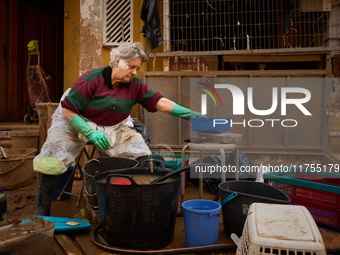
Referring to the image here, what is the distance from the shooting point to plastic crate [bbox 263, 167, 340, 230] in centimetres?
284

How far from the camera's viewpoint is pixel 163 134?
6.22 m

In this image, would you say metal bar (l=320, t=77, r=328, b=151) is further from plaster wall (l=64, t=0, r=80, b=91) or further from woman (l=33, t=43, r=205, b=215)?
plaster wall (l=64, t=0, r=80, b=91)

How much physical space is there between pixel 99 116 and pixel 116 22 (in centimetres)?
401

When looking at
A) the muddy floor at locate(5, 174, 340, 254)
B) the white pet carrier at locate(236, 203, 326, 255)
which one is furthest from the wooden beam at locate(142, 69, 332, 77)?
the white pet carrier at locate(236, 203, 326, 255)

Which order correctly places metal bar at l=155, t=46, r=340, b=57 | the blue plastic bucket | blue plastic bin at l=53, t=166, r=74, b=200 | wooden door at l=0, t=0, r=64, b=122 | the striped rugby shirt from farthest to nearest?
wooden door at l=0, t=0, r=64, b=122, metal bar at l=155, t=46, r=340, b=57, blue plastic bin at l=53, t=166, r=74, b=200, the striped rugby shirt, the blue plastic bucket

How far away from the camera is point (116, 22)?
6645 mm

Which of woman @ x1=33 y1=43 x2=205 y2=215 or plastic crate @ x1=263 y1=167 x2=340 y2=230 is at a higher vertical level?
woman @ x1=33 y1=43 x2=205 y2=215

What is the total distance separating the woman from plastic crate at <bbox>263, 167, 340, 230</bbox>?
1.18 metres

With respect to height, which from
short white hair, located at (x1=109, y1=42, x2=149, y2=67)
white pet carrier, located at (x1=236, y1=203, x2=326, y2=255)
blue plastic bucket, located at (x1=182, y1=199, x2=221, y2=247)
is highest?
short white hair, located at (x1=109, y1=42, x2=149, y2=67)

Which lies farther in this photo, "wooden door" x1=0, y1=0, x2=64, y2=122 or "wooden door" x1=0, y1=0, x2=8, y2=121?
"wooden door" x1=0, y1=0, x2=64, y2=122

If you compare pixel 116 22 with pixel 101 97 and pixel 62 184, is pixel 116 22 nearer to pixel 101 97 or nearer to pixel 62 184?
pixel 101 97

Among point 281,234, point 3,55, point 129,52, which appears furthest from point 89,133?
point 3,55

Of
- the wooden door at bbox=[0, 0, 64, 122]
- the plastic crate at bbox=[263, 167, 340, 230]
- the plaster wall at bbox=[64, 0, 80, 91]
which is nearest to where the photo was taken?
the plastic crate at bbox=[263, 167, 340, 230]

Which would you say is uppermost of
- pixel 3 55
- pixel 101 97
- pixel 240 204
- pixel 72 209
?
pixel 3 55
